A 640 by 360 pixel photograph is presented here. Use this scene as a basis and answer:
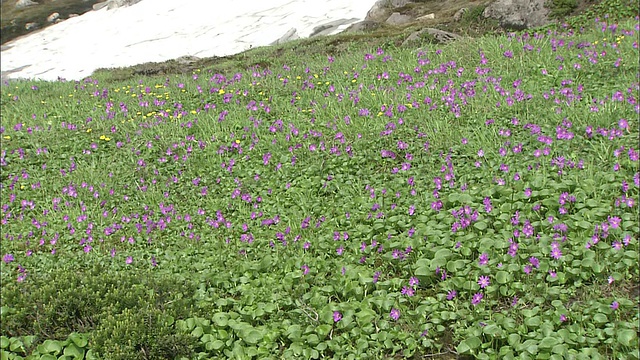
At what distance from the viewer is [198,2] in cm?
3072

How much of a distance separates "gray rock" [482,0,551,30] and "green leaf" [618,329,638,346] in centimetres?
958

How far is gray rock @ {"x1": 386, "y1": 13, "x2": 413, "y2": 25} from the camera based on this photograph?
1793cm

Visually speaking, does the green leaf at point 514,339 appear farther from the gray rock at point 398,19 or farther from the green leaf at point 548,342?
the gray rock at point 398,19

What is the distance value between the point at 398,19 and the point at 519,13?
661 centimetres

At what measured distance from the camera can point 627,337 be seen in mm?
3301

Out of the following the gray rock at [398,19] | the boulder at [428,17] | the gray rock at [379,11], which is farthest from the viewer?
the gray rock at [379,11]

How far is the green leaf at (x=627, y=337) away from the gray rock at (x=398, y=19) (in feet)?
51.6

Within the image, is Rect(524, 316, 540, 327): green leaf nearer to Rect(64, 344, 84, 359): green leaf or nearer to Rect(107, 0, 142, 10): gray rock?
Rect(64, 344, 84, 359): green leaf

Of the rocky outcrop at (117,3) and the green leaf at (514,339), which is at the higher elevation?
the rocky outcrop at (117,3)

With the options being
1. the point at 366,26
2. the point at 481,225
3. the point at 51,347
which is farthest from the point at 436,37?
the point at 51,347

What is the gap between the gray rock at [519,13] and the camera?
11734mm

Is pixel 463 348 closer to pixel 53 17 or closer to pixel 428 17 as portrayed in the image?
pixel 428 17

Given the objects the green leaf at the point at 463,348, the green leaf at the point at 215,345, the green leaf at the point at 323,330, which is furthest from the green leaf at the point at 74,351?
the green leaf at the point at 463,348

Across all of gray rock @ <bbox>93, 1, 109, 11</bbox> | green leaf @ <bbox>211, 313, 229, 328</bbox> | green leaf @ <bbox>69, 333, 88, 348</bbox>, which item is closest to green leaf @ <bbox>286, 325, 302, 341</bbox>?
green leaf @ <bbox>211, 313, 229, 328</bbox>
